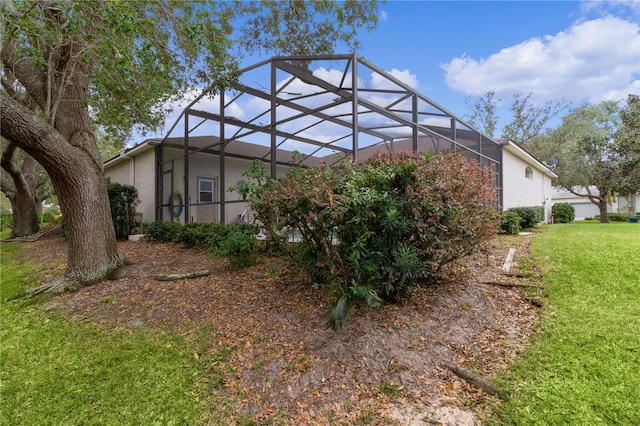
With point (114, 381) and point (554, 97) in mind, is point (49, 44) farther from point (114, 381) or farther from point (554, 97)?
point (554, 97)

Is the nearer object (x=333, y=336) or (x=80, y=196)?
(x=333, y=336)

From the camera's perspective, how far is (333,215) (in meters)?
2.85

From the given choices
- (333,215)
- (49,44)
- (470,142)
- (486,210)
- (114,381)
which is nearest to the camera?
(114,381)

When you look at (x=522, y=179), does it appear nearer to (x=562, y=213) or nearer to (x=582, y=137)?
(x=582, y=137)

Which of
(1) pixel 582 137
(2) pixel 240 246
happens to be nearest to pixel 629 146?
(1) pixel 582 137

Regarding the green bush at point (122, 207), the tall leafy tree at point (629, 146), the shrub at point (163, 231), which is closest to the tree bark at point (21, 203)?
the green bush at point (122, 207)

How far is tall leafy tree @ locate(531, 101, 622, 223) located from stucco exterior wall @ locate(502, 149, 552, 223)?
84.9 inches

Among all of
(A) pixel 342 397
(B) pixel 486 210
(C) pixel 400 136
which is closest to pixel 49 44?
(A) pixel 342 397

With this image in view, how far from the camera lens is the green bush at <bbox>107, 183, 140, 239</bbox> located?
9617mm

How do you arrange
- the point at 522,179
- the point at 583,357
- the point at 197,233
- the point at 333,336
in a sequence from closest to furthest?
the point at 583,357
the point at 333,336
the point at 197,233
the point at 522,179

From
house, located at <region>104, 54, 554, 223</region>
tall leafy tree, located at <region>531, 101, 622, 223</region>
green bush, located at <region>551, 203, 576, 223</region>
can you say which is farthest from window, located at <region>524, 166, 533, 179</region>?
green bush, located at <region>551, 203, 576, 223</region>

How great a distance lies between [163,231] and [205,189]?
269 cm

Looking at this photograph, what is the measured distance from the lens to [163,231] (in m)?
8.75

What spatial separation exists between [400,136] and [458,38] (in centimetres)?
305
